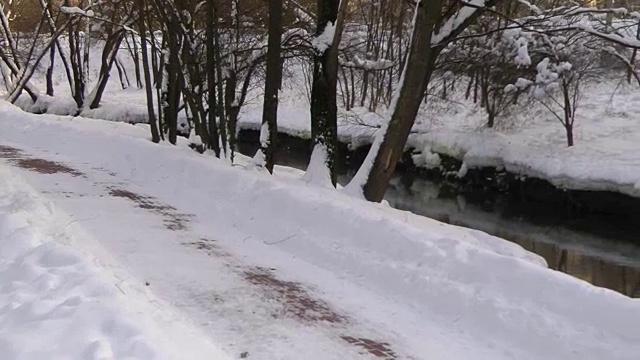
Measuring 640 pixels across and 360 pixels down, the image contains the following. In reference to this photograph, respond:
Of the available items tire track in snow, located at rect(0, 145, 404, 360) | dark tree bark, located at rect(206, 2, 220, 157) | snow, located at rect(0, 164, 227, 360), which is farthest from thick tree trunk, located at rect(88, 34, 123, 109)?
snow, located at rect(0, 164, 227, 360)

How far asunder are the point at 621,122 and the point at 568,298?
2284 cm

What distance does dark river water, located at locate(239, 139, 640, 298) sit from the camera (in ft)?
43.5

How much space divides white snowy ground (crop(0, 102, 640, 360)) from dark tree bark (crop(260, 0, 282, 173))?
12.5ft

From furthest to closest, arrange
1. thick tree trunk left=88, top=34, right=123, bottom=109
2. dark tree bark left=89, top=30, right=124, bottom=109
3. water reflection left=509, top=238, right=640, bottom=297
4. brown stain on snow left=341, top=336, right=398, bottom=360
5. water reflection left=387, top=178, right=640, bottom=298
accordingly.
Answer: thick tree trunk left=88, top=34, right=123, bottom=109, dark tree bark left=89, top=30, right=124, bottom=109, water reflection left=387, top=178, right=640, bottom=298, water reflection left=509, top=238, right=640, bottom=297, brown stain on snow left=341, top=336, right=398, bottom=360

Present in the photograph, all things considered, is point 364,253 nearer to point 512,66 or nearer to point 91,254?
point 91,254

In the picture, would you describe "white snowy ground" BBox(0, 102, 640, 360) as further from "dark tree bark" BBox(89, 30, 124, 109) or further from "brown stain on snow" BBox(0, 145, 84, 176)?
"dark tree bark" BBox(89, 30, 124, 109)

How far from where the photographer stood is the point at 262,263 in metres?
6.62

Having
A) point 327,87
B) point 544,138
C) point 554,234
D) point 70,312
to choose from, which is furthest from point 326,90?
point 544,138

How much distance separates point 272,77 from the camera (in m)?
12.4

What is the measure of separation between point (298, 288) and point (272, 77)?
23.5ft

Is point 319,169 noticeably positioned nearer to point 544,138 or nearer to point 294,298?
point 294,298

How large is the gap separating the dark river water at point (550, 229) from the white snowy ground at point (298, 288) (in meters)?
5.26

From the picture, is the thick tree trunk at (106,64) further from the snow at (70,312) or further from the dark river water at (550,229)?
the snow at (70,312)

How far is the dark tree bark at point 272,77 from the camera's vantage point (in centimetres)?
1214
